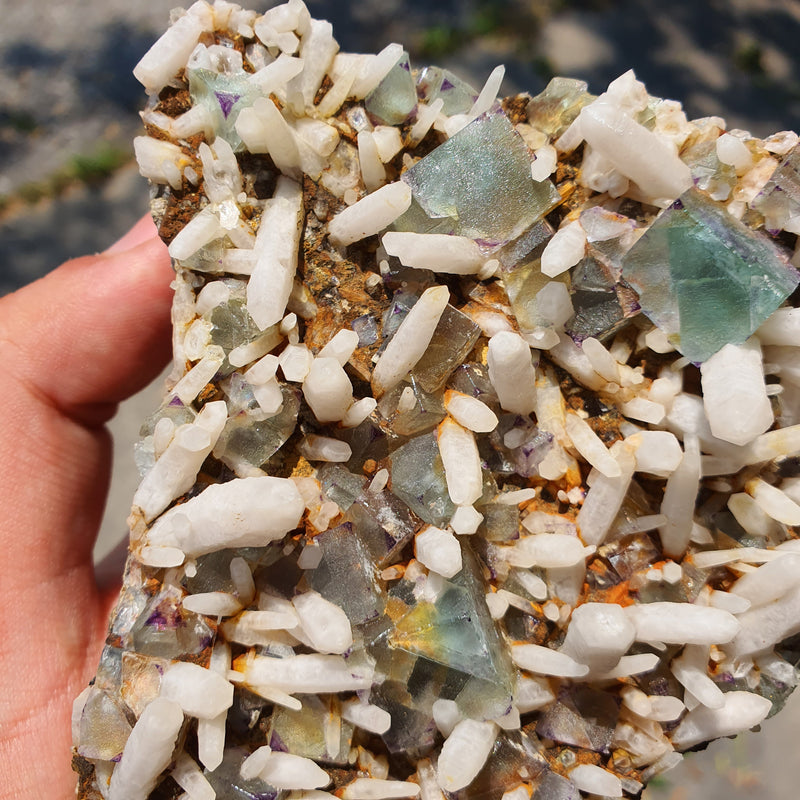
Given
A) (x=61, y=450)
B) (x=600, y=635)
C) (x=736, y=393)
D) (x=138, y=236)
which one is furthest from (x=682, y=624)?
(x=138, y=236)

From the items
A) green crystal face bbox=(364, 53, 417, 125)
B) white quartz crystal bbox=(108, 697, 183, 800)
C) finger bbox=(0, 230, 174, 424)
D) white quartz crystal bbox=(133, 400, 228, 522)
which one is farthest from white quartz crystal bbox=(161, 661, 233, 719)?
finger bbox=(0, 230, 174, 424)

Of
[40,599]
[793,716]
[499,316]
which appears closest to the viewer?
[499,316]

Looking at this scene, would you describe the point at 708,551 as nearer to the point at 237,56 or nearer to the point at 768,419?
the point at 768,419

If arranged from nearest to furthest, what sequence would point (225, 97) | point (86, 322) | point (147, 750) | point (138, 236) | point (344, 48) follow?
point (147, 750) < point (225, 97) < point (86, 322) < point (138, 236) < point (344, 48)

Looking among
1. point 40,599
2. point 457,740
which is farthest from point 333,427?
point 40,599

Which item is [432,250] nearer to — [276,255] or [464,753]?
[276,255]

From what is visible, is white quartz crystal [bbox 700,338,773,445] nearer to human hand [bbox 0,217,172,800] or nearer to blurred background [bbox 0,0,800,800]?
human hand [bbox 0,217,172,800]

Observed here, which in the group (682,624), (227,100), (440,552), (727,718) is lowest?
(727,718)

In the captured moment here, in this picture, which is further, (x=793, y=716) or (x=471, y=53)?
(x=471, y=53)
